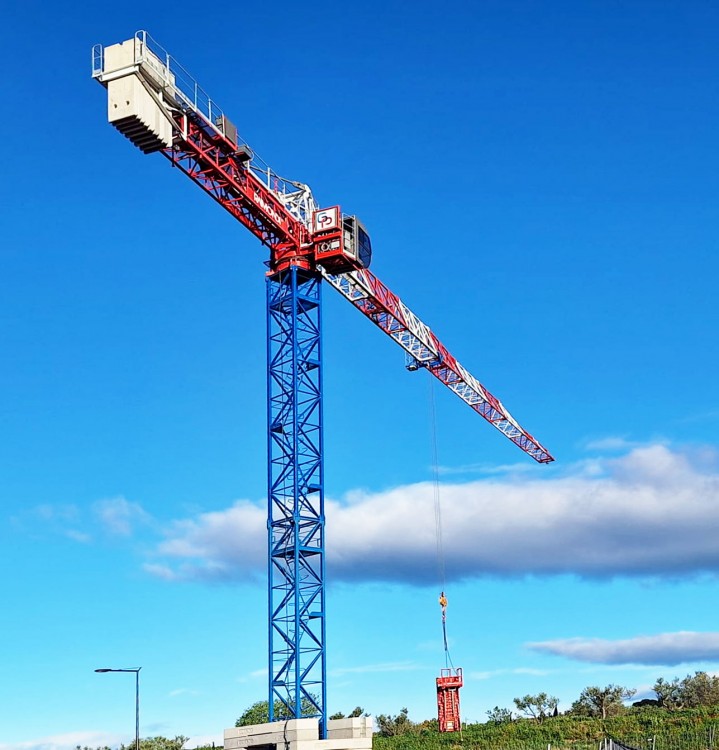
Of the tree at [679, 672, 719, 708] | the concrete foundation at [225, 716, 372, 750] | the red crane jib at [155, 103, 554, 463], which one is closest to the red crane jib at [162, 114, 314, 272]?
the red crane jib at [155, 103, 554, 463]

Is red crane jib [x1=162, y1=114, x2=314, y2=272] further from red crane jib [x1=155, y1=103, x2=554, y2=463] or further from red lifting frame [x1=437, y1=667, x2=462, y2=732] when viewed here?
red lifting frame [x1=437, y1=667, x2=462, y2=732]

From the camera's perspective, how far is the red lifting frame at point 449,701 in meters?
82.4

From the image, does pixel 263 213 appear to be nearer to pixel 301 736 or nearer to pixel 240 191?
pixel 240 191

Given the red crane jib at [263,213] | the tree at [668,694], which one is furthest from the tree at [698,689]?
the red crane jib at [263,213]

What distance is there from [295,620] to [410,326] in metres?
32.2

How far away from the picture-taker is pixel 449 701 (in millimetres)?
82875

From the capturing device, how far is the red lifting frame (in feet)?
270

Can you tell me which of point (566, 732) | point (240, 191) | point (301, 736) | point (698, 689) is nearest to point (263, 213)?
point (240, 191)

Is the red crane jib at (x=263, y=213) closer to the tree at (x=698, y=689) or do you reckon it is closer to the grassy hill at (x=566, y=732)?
the grassy hill at (x=566, y=732)

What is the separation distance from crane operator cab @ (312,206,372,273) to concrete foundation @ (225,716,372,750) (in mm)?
30724

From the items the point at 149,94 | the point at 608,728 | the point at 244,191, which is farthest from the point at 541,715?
the point at 149,94

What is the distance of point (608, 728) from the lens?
87875 millimetres

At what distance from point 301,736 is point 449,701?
87.2 ft

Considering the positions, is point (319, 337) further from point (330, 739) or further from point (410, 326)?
point (330, 739)
